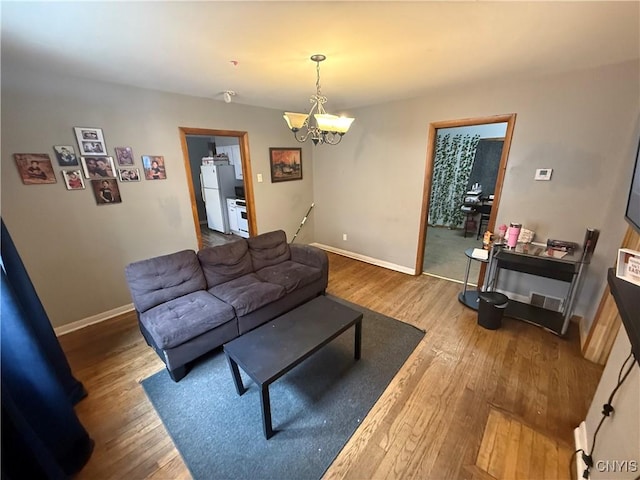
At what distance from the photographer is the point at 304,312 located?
2012 millimetres

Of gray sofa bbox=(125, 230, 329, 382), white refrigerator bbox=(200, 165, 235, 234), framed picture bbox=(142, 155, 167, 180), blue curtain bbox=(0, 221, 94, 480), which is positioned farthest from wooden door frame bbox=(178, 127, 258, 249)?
white refrigerator bbox=(200, 165, 235, 234)

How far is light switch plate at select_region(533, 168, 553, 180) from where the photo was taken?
95.1 inches

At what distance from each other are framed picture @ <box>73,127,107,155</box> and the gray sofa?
1221 millimetres

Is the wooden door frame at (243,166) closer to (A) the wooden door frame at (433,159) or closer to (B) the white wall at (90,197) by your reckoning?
(B) the white wall at (90,197)

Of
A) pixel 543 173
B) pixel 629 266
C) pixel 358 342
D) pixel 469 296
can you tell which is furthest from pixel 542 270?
pixel 358 342

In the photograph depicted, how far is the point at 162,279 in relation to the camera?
88.7 inches

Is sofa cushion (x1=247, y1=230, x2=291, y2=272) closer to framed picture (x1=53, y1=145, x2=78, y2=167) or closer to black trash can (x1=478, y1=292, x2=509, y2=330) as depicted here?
framed picture (x1=53, y1=145, x2=78, y2=167)

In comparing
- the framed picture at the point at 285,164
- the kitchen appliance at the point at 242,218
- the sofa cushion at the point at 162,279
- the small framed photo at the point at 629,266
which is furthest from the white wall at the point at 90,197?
the small framed photo at the point at 629,266

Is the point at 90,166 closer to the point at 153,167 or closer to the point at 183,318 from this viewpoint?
the point at 153,167

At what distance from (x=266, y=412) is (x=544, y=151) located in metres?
3.25

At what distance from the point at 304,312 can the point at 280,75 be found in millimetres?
2139

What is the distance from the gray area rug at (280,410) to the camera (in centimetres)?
139

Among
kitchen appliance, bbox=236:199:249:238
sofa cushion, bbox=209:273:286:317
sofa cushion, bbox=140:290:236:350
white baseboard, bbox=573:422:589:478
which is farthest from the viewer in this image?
kitchen appliance, bbox=236:199:249:238

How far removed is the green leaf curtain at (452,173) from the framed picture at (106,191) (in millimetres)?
5586
